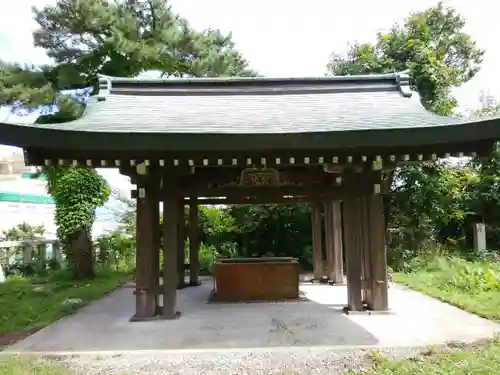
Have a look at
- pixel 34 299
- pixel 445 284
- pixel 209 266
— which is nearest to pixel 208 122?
pixel 34 299

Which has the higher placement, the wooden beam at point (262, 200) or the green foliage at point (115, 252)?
the wooden beam at point (262, 200)

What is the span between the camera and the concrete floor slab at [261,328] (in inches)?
238

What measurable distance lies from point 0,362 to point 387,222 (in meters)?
12.6

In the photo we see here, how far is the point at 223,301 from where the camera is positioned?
9.49 meters

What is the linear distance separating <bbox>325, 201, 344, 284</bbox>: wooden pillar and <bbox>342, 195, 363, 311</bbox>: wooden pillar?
12.8 ft

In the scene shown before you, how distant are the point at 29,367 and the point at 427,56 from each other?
1486 centimetres

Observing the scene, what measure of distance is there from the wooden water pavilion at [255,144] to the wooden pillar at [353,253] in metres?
0.02

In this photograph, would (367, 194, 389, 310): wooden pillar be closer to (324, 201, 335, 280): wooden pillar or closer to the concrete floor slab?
the concrete floor slab

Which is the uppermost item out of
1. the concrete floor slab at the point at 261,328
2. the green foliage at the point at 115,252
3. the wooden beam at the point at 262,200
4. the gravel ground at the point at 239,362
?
the wooden beam at the point at 262,200

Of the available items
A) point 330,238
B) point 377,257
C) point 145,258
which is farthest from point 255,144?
point 330,238

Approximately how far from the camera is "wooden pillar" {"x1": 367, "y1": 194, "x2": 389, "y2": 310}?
7695mm

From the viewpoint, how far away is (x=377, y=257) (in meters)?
7.69

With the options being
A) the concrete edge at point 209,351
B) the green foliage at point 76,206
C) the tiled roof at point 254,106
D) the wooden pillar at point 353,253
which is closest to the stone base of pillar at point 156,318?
the concrete edge at point 209,351

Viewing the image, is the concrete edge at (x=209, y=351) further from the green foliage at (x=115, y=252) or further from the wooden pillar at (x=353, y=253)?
the green foliage at (x=115, y=252)
